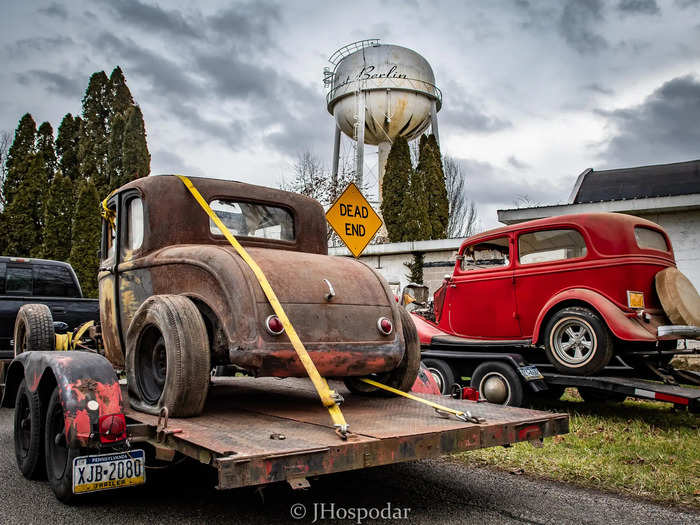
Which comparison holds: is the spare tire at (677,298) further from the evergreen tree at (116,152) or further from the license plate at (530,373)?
the evergreen tree at (116,152)

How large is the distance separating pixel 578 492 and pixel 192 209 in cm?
356

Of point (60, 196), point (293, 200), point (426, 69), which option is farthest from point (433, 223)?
point (293, 200)

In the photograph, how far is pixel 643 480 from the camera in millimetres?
4652

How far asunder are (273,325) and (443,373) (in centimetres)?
444

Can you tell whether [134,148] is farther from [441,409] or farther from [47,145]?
[441,409]

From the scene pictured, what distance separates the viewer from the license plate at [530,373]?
7000 millimetres

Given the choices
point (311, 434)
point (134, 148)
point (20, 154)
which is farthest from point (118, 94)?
point (311, 434)

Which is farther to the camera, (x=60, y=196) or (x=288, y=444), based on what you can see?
(x=60, y=196)

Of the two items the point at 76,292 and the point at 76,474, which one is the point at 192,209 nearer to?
the point at 76,474

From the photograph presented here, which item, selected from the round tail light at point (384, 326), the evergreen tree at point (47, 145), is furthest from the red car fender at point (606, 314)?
the evergreen tree at point (47, 145)

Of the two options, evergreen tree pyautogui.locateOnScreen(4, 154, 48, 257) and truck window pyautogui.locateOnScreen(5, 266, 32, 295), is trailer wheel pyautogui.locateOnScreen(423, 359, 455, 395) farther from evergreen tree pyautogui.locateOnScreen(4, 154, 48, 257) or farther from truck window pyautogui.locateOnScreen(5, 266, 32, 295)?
evergreen tree pyautogui.locateOnScreen(4, 154, 48, 257)

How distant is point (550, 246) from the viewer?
769 centimetres

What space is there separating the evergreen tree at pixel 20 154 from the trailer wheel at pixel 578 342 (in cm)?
2623

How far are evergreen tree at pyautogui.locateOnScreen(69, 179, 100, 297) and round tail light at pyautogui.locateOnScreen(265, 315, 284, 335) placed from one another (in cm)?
1974
